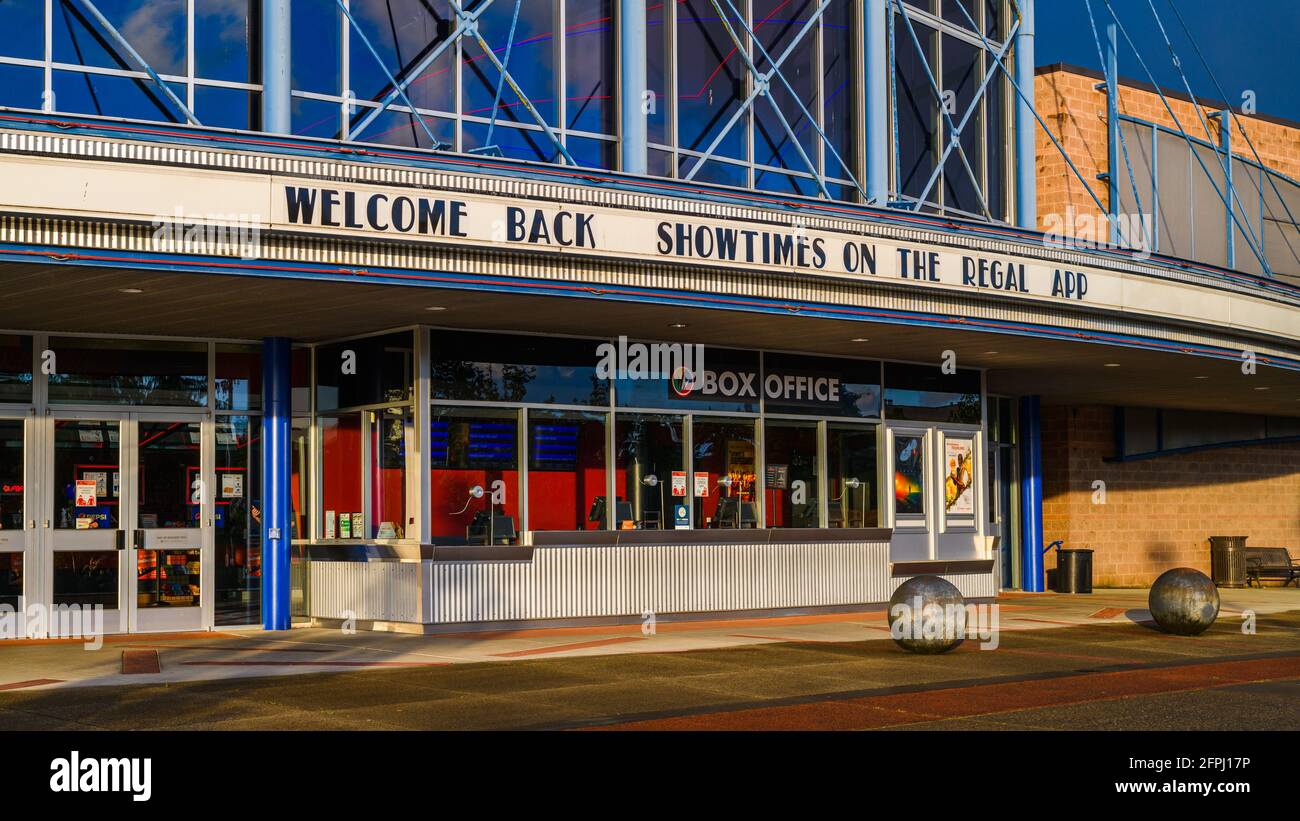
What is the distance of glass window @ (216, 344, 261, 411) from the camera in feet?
58.9

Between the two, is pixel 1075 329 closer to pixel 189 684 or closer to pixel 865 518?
pixel 865 518

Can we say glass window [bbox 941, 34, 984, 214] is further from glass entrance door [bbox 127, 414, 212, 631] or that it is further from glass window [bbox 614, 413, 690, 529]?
glass entrance door [bbox 127, 414, 212, 631]

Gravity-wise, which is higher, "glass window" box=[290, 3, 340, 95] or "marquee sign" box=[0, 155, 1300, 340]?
"glass window" box=[290, 3, 340, 95]

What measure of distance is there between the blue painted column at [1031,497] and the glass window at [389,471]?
13.9 m

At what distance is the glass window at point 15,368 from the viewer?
16734 millimetres

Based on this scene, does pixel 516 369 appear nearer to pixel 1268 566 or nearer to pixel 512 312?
pixel 512 312

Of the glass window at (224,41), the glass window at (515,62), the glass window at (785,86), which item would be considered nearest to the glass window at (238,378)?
the glass window at (224,41)

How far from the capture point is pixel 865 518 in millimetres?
21438

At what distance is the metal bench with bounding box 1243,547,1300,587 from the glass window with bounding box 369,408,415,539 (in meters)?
20.1

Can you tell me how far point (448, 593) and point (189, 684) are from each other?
485 cm

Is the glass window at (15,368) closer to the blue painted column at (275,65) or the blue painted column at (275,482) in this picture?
the blue painted column at (275,482)

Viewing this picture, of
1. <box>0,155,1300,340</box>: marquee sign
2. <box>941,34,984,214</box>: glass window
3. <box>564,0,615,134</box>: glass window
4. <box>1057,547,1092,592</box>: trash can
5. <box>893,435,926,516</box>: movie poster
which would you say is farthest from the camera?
<box>1057,547,1092,592</box>: trash can

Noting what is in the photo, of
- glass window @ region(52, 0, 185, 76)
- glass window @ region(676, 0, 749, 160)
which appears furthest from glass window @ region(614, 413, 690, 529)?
glass window @ region(52, 0, 185, 76)
